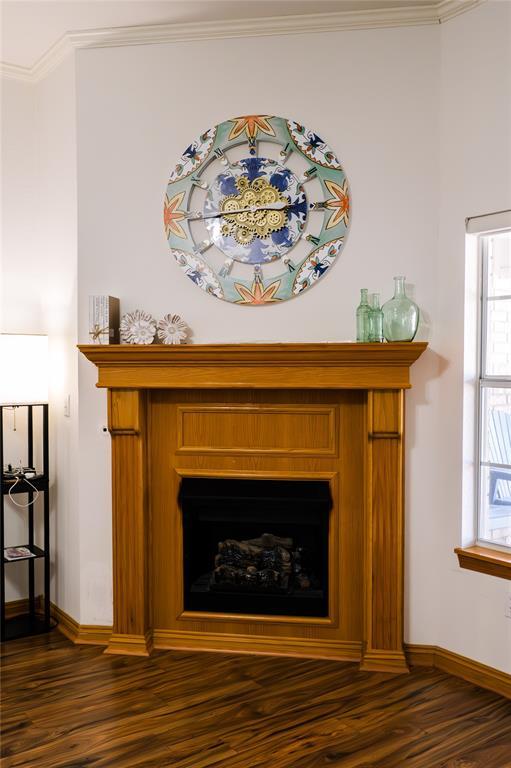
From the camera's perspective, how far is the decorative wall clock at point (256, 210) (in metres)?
2.98

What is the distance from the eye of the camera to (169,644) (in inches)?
124

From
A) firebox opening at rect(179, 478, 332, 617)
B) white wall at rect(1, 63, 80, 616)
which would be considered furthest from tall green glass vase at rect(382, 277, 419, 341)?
white wall at rect(1, 63, 80, 616)

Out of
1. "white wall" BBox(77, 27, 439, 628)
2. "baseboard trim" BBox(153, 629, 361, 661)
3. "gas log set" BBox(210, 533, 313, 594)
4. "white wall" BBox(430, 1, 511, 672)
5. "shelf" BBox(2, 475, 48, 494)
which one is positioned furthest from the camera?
"shelf" BBox(2, 475, 48, 494)

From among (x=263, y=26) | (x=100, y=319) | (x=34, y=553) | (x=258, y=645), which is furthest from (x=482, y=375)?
(x=34, y=553)

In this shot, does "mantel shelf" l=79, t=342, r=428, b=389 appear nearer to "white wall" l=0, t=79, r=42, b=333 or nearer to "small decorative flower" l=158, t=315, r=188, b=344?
"small decorative flower" l=158, t=315, r=188, b=344

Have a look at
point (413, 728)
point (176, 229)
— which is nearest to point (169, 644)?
point (413, 728)

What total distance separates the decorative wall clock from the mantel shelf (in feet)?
1.09

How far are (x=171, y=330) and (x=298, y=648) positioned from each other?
159 cm

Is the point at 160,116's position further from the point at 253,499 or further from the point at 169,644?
the point at 169,644

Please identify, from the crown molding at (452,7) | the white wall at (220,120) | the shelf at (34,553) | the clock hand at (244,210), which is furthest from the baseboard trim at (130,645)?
the crown molding at (452,7)

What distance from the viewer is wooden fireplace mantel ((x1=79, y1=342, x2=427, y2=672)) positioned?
112 inches

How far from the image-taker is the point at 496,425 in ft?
9.30

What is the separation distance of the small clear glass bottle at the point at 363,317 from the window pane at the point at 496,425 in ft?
1.87

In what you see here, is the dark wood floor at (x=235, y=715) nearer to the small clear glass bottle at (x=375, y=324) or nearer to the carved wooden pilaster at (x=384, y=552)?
the carved wooden pilaster at (x=384, y=552)
